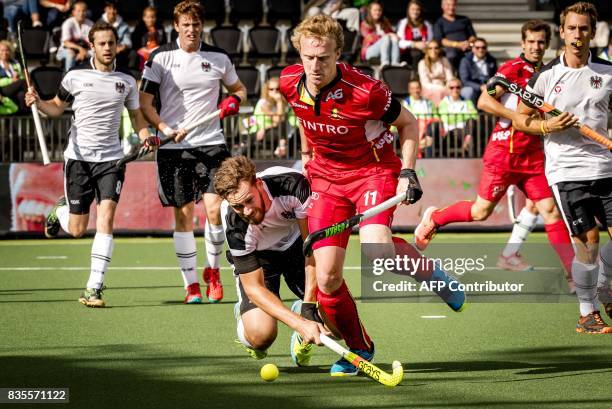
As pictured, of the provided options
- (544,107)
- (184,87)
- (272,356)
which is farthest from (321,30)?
(184,87)

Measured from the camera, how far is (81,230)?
8.62 meters

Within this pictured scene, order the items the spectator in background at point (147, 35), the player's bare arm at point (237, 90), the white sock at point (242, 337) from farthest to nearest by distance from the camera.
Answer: the spectator in background at point (147, 35)
the player's bare arm at point (237, 90)
the white sock at point (242, 337)

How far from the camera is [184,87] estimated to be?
851 cm

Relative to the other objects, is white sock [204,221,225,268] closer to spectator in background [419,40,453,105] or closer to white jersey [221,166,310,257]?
white jersey [221,166,310,257]

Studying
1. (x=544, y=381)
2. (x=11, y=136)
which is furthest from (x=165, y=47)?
(x=11, y=136)

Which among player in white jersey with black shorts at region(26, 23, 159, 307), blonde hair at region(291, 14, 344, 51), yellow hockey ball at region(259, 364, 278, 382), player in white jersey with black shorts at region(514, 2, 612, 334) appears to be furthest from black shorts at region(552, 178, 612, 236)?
player in white jersey with black shorts at region(26, 23, 159, 307)

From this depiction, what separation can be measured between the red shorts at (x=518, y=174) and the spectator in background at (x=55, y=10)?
9.83 metres

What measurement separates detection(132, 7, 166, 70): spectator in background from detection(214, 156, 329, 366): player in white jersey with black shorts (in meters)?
9.97

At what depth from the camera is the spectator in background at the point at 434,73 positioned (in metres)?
15.1

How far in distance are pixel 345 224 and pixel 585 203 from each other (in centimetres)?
209

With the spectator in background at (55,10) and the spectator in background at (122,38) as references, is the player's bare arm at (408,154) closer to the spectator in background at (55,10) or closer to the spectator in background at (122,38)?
the spectator in background at (122,38)

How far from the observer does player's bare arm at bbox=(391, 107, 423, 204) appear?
5452mm

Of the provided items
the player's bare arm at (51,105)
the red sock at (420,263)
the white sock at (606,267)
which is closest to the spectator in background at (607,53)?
the white sock at (606,267)

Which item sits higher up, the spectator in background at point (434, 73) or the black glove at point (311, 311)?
the black glove at point (311, 311)
